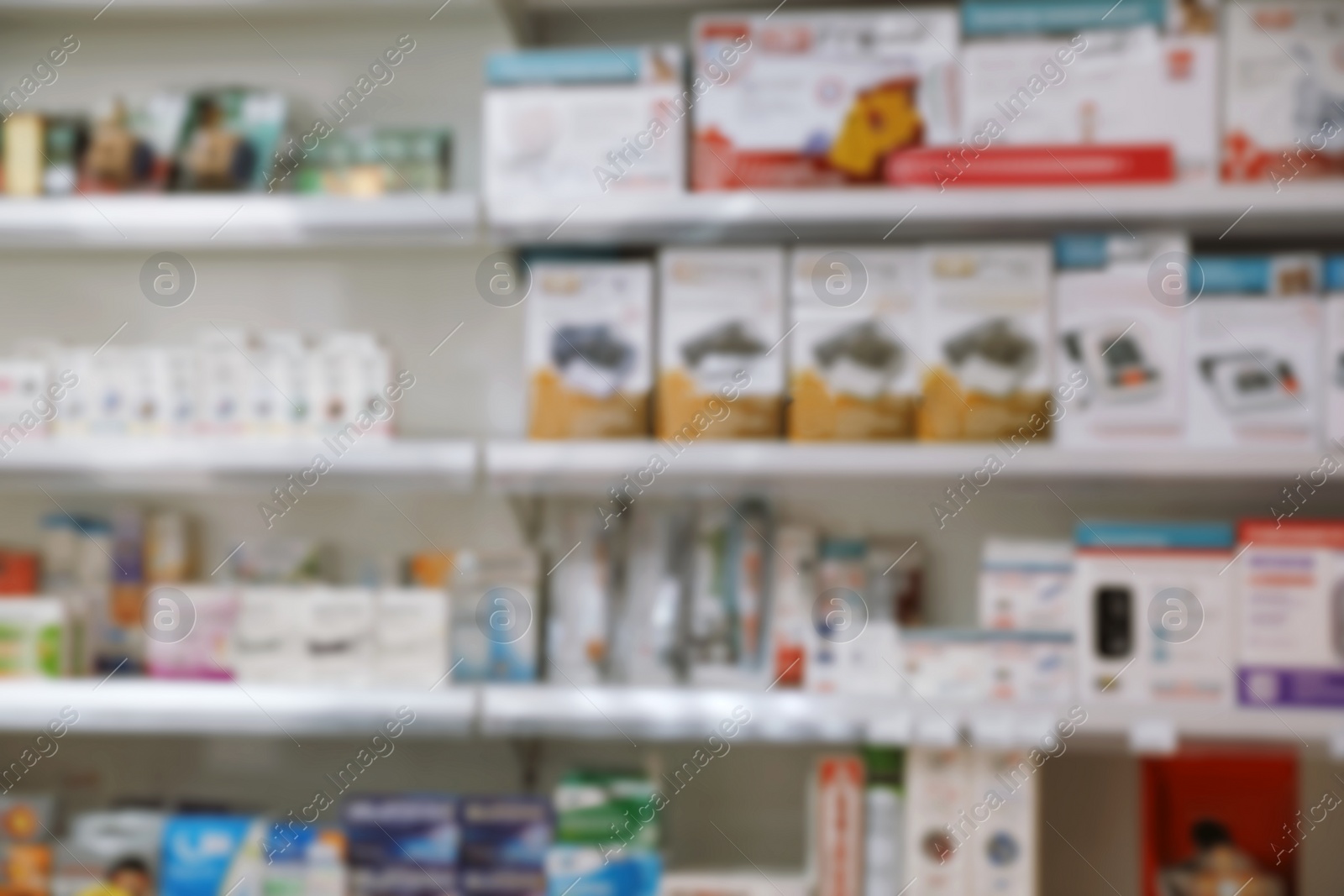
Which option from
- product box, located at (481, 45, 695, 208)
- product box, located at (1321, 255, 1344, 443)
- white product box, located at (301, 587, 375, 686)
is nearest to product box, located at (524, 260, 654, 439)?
product box, located at (481, 45, 695, 208)

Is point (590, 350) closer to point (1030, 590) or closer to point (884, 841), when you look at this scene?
point (1030, 590)

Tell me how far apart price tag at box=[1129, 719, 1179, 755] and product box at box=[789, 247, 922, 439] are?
1.91 ft

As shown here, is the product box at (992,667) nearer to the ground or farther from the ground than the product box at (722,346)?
nearer to the ground

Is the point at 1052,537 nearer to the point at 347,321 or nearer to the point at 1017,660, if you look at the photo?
the point at 1017,660

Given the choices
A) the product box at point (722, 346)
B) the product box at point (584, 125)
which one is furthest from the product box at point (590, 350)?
the product box at point (584, 125)

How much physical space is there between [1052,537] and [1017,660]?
0.46 metres

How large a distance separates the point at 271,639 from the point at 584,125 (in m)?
1.03

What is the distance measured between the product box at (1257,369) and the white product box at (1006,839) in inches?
24.7

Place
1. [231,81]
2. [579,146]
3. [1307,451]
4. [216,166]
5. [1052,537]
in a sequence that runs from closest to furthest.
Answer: [1307,451], [579,146], [216,166], [1052,537], [231,81]

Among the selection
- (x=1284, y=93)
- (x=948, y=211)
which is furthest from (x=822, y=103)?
(x=1284, y=93)

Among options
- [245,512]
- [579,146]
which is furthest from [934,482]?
[245,512]

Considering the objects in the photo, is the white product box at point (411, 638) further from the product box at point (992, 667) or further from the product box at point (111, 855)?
the product box at point (992, 667)

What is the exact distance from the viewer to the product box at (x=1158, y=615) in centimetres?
190

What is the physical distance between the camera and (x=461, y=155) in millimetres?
2424
